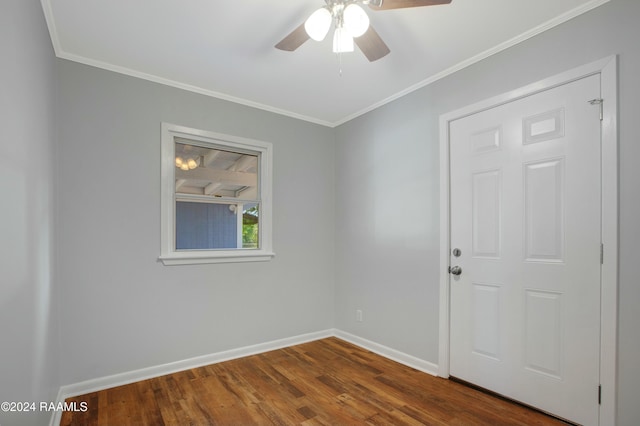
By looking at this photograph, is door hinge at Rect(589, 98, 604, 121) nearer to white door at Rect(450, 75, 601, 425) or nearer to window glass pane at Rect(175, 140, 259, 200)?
white door at Rect(450, 75, 601, 425)

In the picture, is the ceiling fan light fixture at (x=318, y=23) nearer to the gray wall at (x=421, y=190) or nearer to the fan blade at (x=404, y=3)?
the fan blade at (x=404, y=3)

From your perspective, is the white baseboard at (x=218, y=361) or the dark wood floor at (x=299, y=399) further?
the white baseboard at (x=218, y=361)

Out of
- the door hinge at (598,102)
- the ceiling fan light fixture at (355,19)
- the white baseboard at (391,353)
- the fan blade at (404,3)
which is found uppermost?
the fan blade at (404,3)

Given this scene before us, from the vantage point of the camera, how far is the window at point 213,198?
9.50 feet

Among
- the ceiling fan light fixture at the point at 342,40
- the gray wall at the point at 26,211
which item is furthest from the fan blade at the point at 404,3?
the gray wall at the point at 26,211

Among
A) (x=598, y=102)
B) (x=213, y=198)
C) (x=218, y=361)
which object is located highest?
(x=598, y=102)

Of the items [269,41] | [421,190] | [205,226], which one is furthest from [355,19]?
[205,226]

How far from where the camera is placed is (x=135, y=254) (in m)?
2.70

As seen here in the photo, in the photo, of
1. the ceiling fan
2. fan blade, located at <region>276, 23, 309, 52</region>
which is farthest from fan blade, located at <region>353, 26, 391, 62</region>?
fan blade, located at <region>276, 23, 309, 52</region>

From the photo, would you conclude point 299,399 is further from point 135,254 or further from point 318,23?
point 318,23

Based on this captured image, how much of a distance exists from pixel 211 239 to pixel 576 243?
2.89 m

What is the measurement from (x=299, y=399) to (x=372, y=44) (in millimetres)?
2460

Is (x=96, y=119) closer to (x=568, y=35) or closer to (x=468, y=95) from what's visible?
(x=468, y=95)

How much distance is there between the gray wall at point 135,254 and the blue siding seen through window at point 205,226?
8.9 inches
